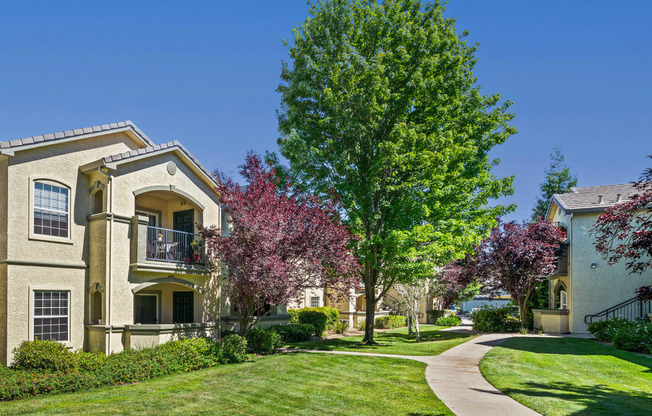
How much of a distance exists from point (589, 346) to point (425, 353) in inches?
257

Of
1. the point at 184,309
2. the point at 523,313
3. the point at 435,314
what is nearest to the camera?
the point at 184,309

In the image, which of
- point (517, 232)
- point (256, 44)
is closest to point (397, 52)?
point (256, 44)

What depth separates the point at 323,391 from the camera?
38.2 ft

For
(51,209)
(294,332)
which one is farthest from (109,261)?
(294,332)

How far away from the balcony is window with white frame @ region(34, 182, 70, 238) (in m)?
2.18

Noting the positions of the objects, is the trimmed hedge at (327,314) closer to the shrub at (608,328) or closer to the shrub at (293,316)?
the shrub at (293,316)

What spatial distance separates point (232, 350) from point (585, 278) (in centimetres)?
1904

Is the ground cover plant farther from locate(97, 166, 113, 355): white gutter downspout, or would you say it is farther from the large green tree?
locate(97, 166, 113, 355): white gutter downspout

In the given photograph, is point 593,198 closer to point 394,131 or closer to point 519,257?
point 519,257

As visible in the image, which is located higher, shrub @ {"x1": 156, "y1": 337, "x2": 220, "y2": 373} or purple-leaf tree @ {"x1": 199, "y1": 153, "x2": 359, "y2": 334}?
purple-leaf tree @ {"x1": 199, "y1": 153, "x2": 359, "y2": 334}

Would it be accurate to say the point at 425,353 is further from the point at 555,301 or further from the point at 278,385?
the point at 555,301

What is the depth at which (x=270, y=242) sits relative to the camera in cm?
1619

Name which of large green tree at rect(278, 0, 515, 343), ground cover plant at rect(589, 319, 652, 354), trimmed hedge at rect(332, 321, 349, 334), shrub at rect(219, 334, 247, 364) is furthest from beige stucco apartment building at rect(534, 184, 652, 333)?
shrub at rect(219, 334, 247, 364)

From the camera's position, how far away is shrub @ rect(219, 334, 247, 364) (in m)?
16.0
